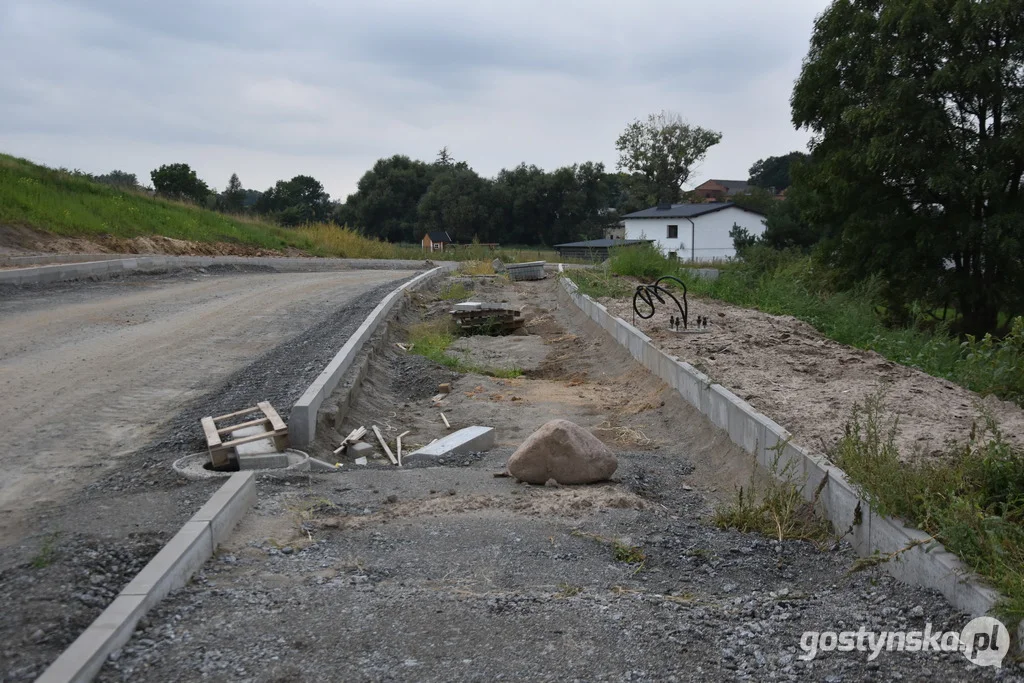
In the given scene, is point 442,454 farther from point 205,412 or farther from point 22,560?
point 22,560

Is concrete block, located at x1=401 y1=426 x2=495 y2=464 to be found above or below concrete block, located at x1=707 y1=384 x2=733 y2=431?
below

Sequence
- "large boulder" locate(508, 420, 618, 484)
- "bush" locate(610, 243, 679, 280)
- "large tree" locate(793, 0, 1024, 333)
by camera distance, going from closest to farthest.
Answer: "large boulder" locate(508, 420, 618, 484) → "large tree" locate(793, 0, 1024, 333) → "bush" locate(610, 243, 679, 280)

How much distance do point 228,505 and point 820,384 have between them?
598 centimetres

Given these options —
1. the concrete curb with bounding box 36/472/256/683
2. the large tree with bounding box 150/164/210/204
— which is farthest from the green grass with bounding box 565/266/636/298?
the large tree with bounding box 150/164/210/204

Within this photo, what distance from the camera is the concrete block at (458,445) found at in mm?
8266

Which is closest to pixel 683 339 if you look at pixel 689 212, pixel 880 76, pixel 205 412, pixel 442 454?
pixel 442 454

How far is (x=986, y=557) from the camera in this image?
4.21 metres

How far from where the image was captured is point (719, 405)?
8398 millimetres

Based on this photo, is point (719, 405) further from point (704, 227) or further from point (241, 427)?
point (704, 227)

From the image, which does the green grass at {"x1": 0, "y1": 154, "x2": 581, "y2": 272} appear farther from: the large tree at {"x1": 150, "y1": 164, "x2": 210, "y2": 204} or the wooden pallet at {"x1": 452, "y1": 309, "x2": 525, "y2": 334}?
the large tree at {"x1": 150, "y1": 164, "x2": 210, "y2": 204}

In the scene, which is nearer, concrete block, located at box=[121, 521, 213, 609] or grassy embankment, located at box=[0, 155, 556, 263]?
concrete block, located at box=[121, 521, 213, 609]

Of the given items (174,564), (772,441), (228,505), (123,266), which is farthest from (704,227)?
(174,564)

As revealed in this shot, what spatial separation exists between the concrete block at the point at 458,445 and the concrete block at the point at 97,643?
416 cm

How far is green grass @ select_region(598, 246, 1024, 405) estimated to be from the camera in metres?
9.31
